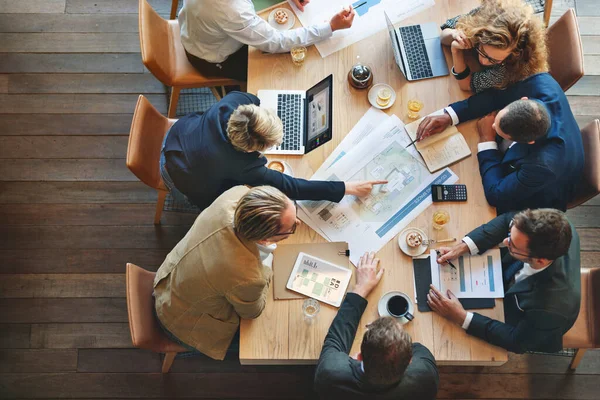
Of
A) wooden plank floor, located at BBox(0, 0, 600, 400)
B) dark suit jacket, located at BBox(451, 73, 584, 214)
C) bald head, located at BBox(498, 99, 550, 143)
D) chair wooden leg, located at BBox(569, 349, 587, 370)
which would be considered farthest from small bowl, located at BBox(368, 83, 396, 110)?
chair wooden leg, located at BBox(569, 349, 587, 370)

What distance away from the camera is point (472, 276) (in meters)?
2.41

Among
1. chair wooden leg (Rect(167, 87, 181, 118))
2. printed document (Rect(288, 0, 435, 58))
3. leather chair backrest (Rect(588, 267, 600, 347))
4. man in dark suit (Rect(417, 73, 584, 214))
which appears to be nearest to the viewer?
man in dark suit (Rect(417, 73, 584, 214))

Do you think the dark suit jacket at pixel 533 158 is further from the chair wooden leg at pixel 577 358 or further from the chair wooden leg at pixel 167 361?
the chair wooden leg at pixel 167 361

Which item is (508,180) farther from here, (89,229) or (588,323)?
(89,229)

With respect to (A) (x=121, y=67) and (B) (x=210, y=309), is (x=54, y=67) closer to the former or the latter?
(A) (x=121, y=67)

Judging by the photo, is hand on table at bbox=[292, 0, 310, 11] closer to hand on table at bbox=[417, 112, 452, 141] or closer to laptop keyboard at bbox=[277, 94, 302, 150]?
laptop keyboard at bbox=[277, 94, 302, 150]

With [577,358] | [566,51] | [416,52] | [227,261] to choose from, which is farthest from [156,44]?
[577,358]

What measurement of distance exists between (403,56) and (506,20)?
48 centimetres

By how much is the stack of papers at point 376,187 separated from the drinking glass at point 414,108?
0.06 metres

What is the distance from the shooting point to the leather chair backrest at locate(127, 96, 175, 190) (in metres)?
2.68

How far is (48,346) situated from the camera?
3.29 meters

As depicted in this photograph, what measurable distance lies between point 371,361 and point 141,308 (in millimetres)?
986

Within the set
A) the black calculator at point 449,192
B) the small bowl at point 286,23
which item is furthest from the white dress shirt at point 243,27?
the black calculator at point 449,192

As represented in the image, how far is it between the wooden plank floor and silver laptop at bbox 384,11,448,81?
1.36m
